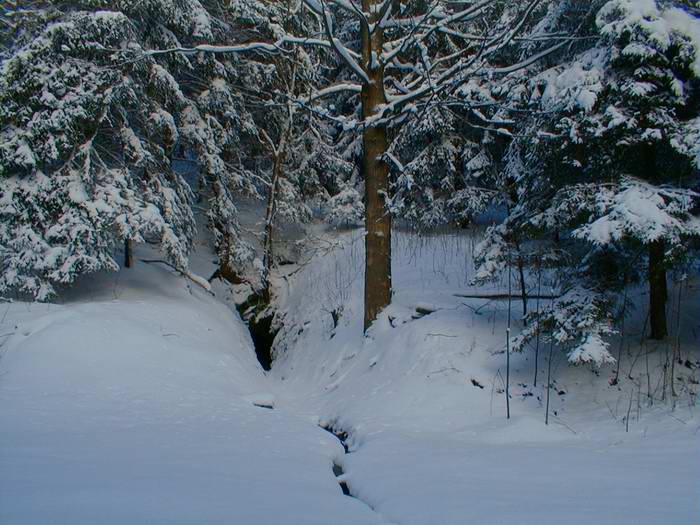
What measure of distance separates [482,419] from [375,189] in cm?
407

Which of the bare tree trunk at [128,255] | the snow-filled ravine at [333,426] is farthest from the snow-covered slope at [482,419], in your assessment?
the bare tree trunk at [128,255]

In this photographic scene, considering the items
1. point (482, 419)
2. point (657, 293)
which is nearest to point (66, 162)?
point (482, 419)

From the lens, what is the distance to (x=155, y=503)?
90.7 inches

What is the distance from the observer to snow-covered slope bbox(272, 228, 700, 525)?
2.79 metres

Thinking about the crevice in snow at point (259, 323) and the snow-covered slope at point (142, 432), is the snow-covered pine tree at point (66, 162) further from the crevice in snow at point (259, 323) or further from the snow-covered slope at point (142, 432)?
the crevice in snow at point (259, 323)

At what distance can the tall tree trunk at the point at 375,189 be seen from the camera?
778cm

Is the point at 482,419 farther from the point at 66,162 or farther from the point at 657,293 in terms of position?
the point at 66,162

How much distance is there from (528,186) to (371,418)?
3.27 metres

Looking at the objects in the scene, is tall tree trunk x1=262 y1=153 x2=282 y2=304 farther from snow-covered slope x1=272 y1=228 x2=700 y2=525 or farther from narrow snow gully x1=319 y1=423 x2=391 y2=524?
narrow snow gully x1=319 y1=423 x2=391 y2=524

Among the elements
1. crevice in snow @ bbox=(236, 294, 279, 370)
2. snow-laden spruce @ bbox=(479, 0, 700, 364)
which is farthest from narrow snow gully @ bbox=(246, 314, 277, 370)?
snow-laden spruce @ bbox=(479, 0, 700, 364)

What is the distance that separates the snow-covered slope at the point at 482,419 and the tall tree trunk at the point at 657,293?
0.70 ft

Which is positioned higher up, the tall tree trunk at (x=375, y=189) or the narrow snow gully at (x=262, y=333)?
the tall tree trunk at (x=375, y=189)

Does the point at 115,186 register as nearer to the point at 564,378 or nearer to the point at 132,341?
the point at 132,341

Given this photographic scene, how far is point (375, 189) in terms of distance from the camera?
7.89m
